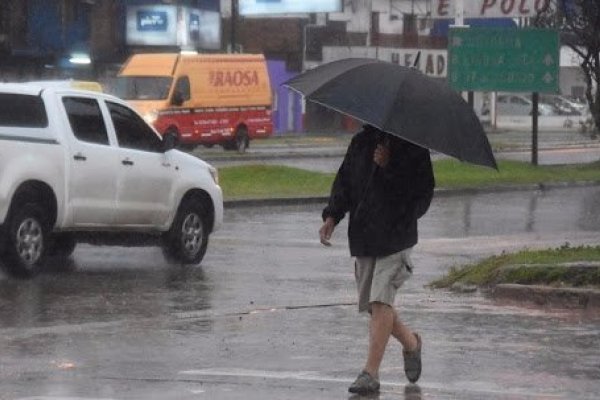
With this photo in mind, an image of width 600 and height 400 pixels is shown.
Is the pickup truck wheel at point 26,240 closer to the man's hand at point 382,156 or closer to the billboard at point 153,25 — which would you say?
the man's hand at point 382,156

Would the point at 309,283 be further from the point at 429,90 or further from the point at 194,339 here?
the point at 429,90

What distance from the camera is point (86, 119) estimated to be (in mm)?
17109

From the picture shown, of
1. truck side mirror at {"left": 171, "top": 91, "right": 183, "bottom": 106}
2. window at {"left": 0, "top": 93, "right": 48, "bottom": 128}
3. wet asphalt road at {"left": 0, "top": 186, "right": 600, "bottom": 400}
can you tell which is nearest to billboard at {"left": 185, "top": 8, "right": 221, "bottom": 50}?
truck side mirror at {"left": 171, "top": 91, "right": 183, "bottom": 106}

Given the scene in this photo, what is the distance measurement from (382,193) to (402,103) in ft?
1.73

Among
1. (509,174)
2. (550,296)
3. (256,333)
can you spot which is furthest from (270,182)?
(256,333)

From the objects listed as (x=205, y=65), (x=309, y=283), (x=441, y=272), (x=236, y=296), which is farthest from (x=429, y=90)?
(x=205, y=65)

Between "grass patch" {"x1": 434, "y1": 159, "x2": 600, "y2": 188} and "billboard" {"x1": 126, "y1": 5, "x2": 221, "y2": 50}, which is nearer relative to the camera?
"grass patch" {"x1": 434, "y1": 159, "x2": 600, "y2": 188}

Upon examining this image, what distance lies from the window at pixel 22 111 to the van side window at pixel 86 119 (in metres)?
0.36

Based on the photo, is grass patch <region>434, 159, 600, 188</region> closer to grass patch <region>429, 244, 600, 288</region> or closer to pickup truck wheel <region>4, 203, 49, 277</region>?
grass patch <region>429, 244, 600, 288</region>

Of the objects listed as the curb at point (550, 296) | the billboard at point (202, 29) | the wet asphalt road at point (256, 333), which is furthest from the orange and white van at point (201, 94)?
the curb at point (550, 296)

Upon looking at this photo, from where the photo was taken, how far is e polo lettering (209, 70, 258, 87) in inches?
1756

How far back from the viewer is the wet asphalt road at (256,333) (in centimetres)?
988

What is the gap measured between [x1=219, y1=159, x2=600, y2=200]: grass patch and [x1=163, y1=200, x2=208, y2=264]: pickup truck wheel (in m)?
9.66

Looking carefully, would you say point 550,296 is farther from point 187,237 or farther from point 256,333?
point 187,237
